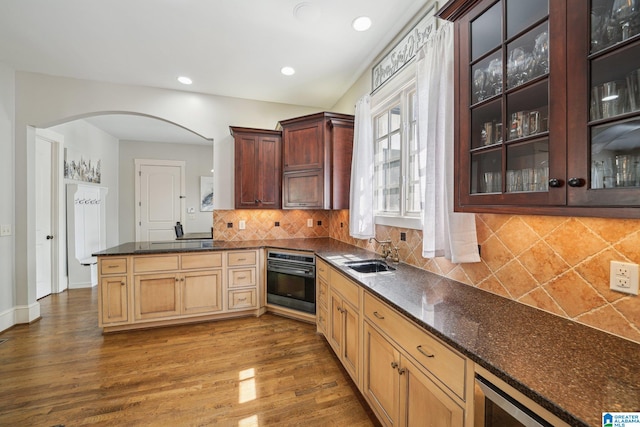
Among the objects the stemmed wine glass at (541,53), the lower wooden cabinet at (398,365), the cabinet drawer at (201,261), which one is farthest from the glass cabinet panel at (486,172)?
the cabinet drawer at (201,261)

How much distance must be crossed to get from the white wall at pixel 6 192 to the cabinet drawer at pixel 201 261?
198 cm

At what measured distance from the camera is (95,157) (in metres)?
4.98

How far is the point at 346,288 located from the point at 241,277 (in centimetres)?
168

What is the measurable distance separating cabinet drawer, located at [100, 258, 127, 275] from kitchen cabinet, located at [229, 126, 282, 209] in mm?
1370

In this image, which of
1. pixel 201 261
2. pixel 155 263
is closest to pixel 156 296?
pixel 155 263

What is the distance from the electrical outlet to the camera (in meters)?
0.96

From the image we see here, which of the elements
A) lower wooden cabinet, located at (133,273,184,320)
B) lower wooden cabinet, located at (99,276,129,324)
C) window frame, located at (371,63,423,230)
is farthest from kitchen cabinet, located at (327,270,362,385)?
lower wooden cabinet, located at (99,276,129,324)

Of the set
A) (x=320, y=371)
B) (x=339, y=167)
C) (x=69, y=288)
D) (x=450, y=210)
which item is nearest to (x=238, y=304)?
(x=320, y=371)

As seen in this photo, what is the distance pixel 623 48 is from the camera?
0.78 metres

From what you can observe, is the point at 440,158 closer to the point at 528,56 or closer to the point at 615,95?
the point at 528,56

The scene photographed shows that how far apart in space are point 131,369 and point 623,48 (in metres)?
3.42

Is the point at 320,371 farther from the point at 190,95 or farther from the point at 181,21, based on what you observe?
the point at 190,95

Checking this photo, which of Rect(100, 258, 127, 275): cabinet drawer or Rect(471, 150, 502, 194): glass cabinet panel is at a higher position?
Rect(471, 150, 502, 194): glass cabinet panel

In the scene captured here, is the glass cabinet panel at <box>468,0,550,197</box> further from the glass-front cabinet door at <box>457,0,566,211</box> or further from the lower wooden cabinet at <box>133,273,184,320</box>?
the lower wooden cabinet at <box>133,273,184,320</box>
